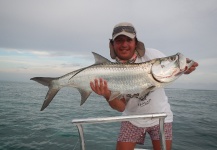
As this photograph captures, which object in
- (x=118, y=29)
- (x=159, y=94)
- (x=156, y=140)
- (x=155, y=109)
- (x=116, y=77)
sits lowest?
(x=156, y=140)

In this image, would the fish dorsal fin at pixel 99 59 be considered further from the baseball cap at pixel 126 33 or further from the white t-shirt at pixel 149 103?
the white t-shirt at pixel 149 103

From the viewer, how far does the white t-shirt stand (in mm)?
3754

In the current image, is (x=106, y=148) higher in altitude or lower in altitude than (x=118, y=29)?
lower

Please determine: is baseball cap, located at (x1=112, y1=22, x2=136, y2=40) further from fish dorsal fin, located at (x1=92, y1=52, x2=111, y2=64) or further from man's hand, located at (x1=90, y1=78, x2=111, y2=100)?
man's hand, located at (x1=90, y1=78, x2=111, y2=100)

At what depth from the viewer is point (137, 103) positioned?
12.6ft

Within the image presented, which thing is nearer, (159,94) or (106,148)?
(159,94)

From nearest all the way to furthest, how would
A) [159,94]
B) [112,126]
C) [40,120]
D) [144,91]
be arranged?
[144,91], [159,94], [112,126], [40,120]

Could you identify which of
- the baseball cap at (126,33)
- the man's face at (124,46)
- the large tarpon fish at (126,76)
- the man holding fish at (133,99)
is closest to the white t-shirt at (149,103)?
the man holding fish at (133,99)

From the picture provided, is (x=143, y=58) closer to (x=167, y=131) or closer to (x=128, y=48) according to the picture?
(x=128, y=48)

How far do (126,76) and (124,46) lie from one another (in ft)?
1.82

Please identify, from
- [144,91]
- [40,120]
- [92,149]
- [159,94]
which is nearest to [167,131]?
[159,94]

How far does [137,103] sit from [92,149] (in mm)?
5431

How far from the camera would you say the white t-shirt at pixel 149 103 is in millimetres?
3754

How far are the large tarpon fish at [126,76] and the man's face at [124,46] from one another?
28 cm
